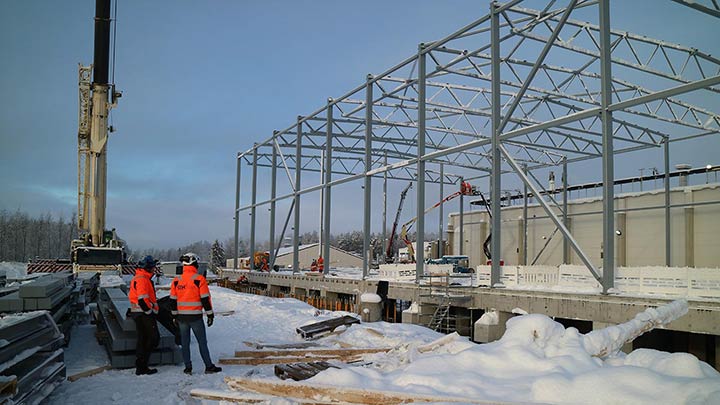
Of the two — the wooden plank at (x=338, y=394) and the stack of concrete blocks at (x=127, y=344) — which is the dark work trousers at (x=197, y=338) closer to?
the stack of concrete blocks at (x=127, y=344)

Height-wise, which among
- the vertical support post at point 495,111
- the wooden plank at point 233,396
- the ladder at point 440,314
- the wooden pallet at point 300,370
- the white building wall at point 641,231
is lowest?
the ladder at point 440,314

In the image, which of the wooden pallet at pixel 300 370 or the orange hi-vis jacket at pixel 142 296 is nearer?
the wooden pallet at pixel 300 370

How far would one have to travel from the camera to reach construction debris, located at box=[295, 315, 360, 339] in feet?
43.2

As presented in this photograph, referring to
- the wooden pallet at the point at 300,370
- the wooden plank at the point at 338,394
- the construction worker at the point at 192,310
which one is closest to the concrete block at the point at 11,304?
the construction worker at the point at 192,310

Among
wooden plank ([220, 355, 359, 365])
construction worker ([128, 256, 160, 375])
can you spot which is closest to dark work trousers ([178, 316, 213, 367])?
construction worker ([128, 256, 160, 375])

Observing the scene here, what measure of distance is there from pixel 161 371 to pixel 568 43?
17152 mm

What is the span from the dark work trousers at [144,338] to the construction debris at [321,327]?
393cm

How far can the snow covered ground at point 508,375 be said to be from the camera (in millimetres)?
5902

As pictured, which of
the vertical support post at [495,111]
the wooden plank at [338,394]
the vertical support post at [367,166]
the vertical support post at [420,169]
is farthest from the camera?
the vertical support post at [367,166]

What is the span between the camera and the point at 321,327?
13438 millimetres

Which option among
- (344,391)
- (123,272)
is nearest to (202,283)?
(344,391)

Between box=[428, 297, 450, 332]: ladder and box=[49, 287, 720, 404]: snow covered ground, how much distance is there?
7691 millimetres

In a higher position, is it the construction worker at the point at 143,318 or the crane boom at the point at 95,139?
the crane boom at the point at 95,139

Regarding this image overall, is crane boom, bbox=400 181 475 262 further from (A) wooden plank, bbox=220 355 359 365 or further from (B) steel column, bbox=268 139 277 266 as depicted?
(A) wooden plank, bbox=220 355 359 365
